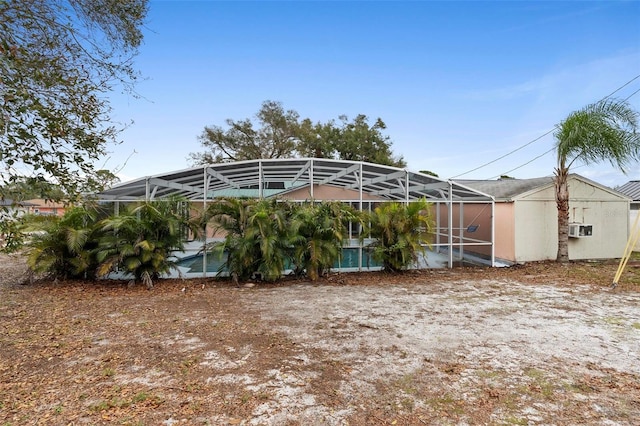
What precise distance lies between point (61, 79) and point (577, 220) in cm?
1343

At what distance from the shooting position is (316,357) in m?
3.61

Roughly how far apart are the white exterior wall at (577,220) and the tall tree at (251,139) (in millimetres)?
16604

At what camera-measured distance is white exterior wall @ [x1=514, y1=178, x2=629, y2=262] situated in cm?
1031

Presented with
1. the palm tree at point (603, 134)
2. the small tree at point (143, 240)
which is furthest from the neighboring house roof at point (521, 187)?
the small tree at point (143, 240)

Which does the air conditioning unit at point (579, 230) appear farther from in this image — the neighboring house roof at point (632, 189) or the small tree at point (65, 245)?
the small tree at point (65, 245)

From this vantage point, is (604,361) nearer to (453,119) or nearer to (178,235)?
(178,235)

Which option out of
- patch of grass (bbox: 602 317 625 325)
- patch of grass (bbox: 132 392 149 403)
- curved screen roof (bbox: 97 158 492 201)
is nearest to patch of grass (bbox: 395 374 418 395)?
patch of grass (bbox: 132 392 149 403)

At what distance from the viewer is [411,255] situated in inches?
322

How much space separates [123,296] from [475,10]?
11.6 metres

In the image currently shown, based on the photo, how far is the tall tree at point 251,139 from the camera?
23.1 m

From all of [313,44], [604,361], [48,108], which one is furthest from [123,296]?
[313,44]

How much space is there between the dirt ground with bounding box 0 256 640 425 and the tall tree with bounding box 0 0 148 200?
1.89m

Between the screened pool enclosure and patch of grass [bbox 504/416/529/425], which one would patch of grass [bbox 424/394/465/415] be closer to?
patch of grass [bbox 504/416/529/425]

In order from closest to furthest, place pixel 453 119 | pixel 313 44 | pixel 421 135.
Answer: pixel 313 44
pixel 453 119
pixel 421 135
